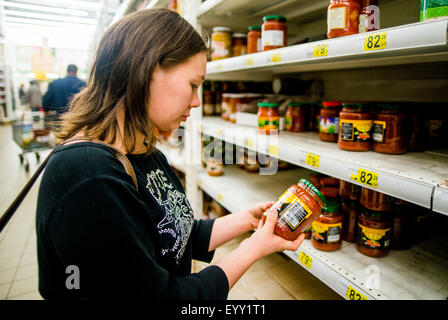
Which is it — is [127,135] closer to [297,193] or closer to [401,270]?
[297,193]

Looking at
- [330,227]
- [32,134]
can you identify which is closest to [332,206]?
[330,227]

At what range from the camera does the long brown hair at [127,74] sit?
0.69 m

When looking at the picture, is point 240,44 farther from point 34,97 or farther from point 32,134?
point 34,97

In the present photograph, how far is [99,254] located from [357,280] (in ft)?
2.62


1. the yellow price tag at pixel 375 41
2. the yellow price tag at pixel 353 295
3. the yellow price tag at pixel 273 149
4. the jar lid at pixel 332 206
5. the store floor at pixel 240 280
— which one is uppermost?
the yellow price tag at pixel 375 41

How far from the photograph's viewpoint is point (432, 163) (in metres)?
0.93

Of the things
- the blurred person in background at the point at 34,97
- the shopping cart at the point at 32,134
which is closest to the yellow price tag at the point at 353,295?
the shopping cart at the point at 32,134

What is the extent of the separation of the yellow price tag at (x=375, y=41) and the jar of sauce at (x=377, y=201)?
51cm

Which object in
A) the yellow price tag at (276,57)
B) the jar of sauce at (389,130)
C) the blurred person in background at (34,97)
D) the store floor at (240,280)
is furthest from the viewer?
the blurred person in background at (34,97)

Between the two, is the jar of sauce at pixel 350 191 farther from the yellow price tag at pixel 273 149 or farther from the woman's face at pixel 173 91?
the woman's face at pixel 173 91

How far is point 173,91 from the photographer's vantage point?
759 millimetres

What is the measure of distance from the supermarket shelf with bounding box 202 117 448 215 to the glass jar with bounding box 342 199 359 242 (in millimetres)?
241

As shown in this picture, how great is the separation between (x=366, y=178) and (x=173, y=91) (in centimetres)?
61
